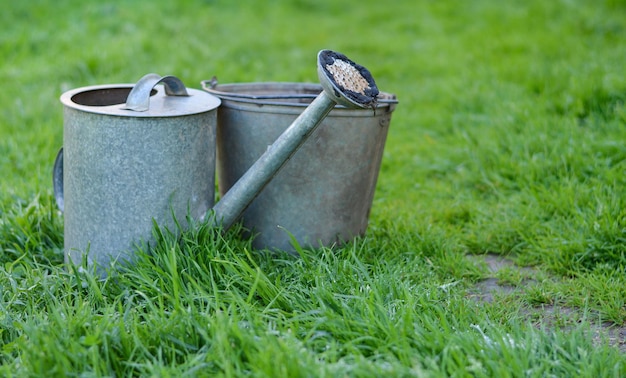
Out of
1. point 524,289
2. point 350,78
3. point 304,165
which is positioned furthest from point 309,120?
point 524,289

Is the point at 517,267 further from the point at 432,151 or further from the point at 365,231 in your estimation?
the point at 432,151

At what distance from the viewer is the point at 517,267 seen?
279 cm

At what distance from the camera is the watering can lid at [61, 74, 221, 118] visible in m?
2.27

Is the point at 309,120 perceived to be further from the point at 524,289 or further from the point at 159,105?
the point at 524,289

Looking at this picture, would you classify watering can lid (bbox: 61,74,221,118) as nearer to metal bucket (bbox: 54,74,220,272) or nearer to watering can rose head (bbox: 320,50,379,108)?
metal bucket (bbox: 54,74,220,272)

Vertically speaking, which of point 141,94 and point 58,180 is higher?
point 141,94

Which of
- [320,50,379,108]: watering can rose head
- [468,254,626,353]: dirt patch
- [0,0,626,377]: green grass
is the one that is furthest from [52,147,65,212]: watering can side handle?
[468,254,626,353]: dirt patch

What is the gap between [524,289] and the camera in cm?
253

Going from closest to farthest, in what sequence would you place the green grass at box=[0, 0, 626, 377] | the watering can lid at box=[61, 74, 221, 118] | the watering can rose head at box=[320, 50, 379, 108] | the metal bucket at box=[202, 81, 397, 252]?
the green grass at box=[0, 0, 626, 377], the watering can rose head at box=[320, 50, 379, 108], the watering can lid at box=[61, 74, 221, 118], the metal bucket at box=[202, 81, 397, 252]

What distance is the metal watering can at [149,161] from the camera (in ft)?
7.33

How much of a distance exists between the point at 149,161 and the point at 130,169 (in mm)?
68

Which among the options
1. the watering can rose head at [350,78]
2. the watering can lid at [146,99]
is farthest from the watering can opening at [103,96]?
the watering can rose head at [350,78]

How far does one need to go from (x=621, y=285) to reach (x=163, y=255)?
1629 millimetres

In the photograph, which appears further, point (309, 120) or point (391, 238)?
point (391, 238)
